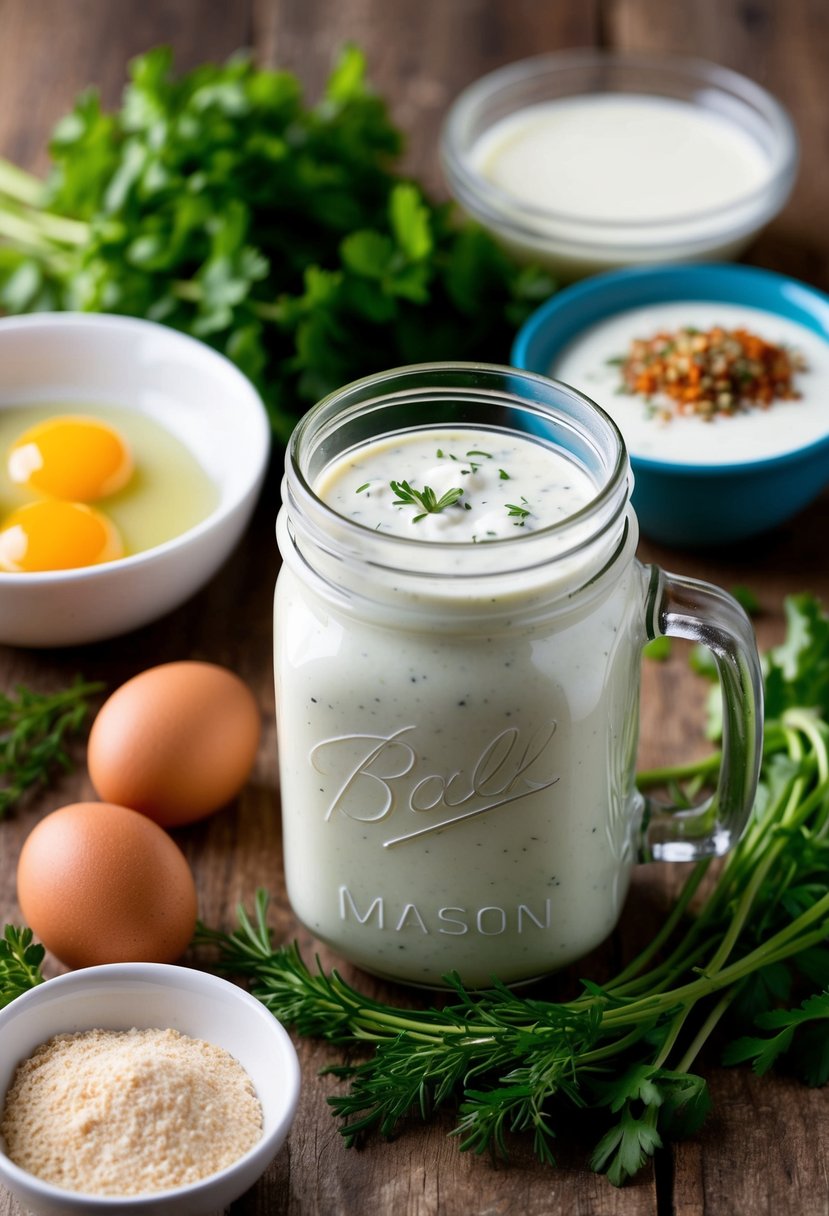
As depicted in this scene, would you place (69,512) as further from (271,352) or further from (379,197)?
(379,197)

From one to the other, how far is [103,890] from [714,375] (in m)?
1.20

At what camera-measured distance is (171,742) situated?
1611mm

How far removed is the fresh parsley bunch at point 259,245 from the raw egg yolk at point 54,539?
14.2 inches

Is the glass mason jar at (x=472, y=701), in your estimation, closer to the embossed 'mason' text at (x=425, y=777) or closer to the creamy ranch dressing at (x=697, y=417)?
the embossed 'mason' text at (x=425, y=777)

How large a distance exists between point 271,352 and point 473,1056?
1.32 metres

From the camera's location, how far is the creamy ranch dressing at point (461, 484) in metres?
1.29

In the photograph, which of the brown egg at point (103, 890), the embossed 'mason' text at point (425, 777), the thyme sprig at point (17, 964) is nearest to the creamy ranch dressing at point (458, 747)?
the embossed 'mason' text at point (425, 777)

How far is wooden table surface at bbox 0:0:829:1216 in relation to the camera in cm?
133

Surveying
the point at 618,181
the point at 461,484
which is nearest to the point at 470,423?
the point at 461,484

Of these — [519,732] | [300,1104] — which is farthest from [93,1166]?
[519,732]

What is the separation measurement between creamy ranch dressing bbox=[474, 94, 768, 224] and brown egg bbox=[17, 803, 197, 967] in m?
1.55

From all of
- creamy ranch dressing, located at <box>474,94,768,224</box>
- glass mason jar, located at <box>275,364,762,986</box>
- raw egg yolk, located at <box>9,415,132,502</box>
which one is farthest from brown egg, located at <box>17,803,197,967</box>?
creamy ranch dressing, located at <box>474,94,768,224</box>

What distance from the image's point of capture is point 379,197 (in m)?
2.53

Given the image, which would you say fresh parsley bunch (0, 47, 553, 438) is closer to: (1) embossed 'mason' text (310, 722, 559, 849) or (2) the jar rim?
(2) the jar rim
